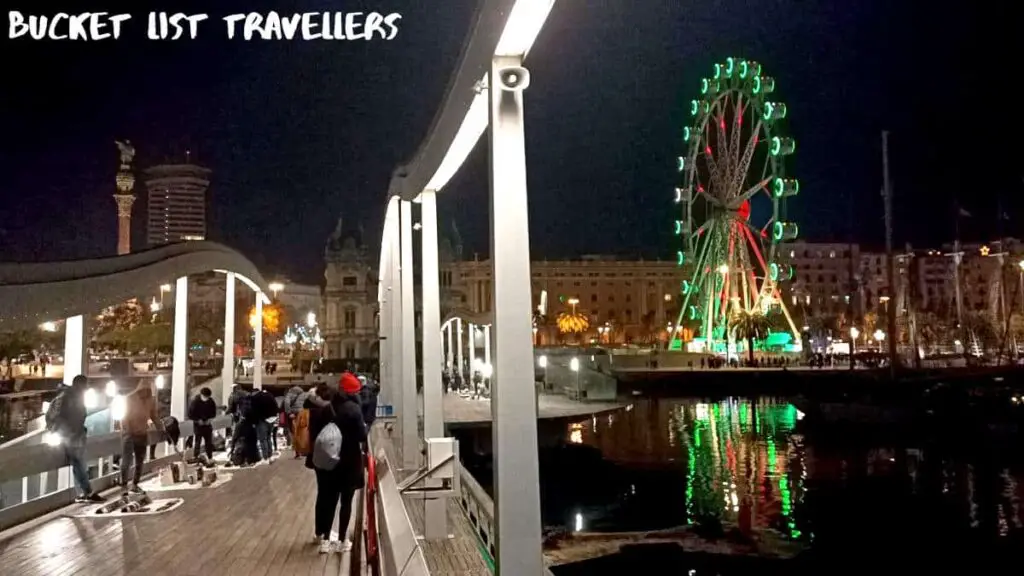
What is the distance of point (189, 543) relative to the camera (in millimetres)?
7895

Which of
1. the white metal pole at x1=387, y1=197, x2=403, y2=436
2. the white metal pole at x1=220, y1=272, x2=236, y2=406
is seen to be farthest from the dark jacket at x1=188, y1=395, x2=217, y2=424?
the white metal pole at x1=220, y1=272, x2=236, y2=406

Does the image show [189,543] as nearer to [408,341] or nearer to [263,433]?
[408,341]

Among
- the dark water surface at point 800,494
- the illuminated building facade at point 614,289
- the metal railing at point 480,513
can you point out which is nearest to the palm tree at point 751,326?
the dark water surface at point 800,494

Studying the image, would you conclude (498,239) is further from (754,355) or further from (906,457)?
(754,355)

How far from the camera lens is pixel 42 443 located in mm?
9102

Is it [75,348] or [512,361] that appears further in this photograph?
[75,348]

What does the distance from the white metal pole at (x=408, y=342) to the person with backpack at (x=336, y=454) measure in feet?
10.7

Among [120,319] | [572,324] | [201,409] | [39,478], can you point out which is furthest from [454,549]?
[572,324]

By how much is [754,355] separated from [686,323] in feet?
125

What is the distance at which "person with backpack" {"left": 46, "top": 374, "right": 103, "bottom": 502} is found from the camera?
911 cm

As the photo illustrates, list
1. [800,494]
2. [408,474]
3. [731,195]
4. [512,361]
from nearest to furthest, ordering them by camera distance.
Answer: [512,361] → [408,474] → [800,494] → [731,195]

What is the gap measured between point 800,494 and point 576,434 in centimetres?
1360

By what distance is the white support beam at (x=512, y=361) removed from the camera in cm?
459

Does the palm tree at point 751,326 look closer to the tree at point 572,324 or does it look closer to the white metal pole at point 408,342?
the tree at point 572,324
